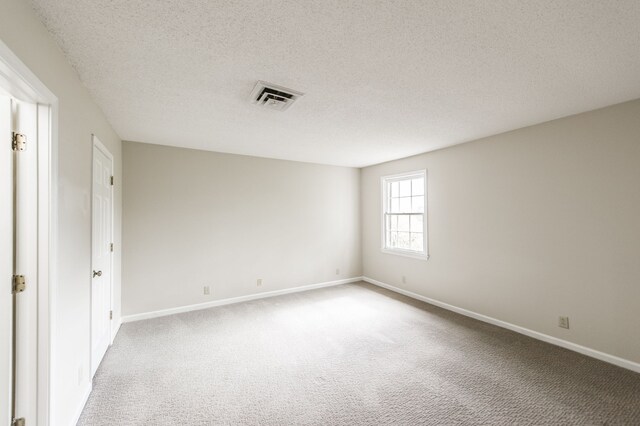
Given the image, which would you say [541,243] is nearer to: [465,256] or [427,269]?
[465,256]

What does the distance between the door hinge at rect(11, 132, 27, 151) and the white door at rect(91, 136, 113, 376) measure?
3.19 ft

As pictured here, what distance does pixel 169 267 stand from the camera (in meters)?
3.97

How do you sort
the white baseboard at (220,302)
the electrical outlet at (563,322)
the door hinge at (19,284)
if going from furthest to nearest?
the white baseboard at (220,302) → the electrical outlet at (563,322) → the door hinge at (19,284)

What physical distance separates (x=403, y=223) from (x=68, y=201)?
14.9ft

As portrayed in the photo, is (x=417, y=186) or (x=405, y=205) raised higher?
(x=417, y=186)

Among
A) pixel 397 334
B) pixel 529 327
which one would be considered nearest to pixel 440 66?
pixel 397 334

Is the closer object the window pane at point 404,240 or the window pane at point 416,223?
the window pane at point 416,223

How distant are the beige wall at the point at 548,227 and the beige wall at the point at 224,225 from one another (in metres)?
2.02

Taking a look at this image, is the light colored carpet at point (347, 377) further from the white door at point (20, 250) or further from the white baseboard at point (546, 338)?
the white door at point (20, 250)

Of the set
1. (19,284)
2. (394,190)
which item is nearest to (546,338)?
(394,190)

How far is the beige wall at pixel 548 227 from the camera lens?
254 cm

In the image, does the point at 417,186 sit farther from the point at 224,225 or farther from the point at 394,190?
the point at 224,225

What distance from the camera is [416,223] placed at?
476 centimetres

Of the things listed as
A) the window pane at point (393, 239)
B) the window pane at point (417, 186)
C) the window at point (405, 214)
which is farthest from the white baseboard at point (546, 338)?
the window pane at point (417, 186)
